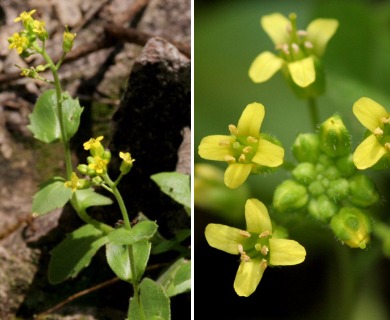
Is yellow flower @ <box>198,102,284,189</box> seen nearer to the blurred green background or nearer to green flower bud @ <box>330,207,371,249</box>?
green flower bud @ <box>330,207,371,249</box>

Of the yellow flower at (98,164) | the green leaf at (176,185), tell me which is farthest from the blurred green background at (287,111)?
the yellow flower at (98,164)

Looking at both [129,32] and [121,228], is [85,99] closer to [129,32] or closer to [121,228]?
[129,32]

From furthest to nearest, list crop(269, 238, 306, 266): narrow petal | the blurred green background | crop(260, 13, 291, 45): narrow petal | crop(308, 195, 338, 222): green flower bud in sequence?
the blurred green background
crop(260, 13, 291, 45): narrow petal
crop(308, 195, 338, 222): green flower bud
crop(269, 238, 306, 266): narrow petal

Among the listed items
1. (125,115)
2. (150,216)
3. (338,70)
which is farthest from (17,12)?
(338,70)

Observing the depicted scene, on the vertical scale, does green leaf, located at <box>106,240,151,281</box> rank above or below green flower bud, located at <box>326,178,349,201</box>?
below

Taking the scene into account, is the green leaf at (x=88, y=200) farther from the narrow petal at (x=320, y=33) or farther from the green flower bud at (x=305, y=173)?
the narrow petal at (x=320, y=33)

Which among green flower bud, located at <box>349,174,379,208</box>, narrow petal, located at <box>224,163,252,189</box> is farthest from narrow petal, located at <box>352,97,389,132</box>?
narrow petal, located at <box>224,163,252,189</box>

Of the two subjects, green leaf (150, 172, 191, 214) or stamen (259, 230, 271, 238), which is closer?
stamen (259, 230, 271, 238)
